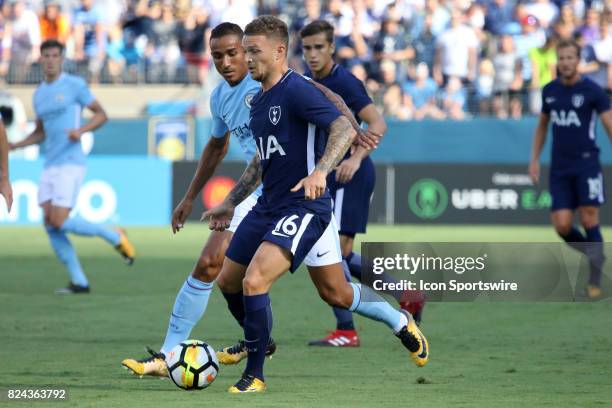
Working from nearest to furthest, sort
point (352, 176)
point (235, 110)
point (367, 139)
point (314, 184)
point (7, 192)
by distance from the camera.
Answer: point (314, 184)
point (367, 139)
point (235, 110)
point (352, 176)
point (7, 192)

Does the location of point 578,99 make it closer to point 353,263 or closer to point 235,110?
point 353,263

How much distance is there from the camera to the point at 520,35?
2542 cm

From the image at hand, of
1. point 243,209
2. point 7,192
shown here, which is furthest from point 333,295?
point 7,192

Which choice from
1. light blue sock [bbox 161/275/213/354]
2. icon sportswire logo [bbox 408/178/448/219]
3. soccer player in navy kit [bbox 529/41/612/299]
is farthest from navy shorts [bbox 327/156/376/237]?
icon sportswire logo [bbox 408/178/448/219]

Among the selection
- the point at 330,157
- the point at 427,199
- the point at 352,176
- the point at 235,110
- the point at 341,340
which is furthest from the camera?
the point at 427,199

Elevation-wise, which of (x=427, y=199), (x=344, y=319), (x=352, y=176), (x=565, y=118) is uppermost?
(x=565, y=118)

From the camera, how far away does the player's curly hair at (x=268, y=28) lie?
24.1 feet

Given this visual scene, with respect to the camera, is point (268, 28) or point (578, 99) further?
point (578, 99)

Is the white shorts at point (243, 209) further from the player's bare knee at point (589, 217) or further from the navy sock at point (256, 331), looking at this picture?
the player's bare knee at point (589, 217)

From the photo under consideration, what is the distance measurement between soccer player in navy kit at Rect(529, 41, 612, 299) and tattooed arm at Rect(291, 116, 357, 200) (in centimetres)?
627

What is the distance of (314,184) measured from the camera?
6.99 meters

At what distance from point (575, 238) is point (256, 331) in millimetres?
6790

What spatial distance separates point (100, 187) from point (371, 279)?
51.3 ft

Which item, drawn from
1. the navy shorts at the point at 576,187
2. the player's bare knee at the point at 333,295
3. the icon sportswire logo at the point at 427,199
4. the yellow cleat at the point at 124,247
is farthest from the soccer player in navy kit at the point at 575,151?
the icon sportswire logo at the point at 427,199
